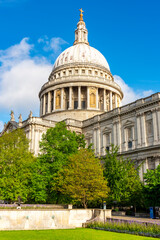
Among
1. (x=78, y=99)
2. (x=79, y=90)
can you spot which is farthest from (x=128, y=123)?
Answer: (x=79, y=90)

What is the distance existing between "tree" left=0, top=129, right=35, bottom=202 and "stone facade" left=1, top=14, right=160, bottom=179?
8727mm

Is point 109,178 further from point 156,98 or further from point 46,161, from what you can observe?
point 156,98

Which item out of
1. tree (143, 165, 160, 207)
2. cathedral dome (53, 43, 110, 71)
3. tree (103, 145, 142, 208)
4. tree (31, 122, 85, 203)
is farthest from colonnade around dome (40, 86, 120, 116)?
tree (143, 165, 160, 207)

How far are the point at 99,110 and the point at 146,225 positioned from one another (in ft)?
162

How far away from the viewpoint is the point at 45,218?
23.4 m

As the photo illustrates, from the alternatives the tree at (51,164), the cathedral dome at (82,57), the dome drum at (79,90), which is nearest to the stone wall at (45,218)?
the tree at (51,164)

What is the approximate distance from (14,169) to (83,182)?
10.4 metres

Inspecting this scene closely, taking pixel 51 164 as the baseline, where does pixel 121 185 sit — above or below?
below

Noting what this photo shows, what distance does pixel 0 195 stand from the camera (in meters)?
35.1

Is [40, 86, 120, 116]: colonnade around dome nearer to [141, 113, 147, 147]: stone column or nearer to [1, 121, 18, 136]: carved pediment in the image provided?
[1, 121, 18, 136]: carved pediment

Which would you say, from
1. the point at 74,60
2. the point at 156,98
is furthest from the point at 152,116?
the point at 74,60

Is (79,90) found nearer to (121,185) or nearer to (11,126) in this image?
(11,126)

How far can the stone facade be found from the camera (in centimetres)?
4306

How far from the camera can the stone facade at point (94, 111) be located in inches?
1695
